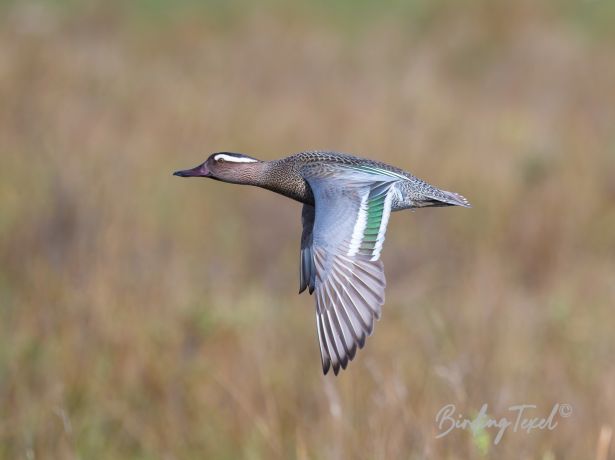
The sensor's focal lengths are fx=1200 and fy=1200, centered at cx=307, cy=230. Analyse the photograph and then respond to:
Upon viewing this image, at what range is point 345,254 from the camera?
3.08m

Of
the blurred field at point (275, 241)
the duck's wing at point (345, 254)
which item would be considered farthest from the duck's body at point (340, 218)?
the blurred field at point (275, 241)

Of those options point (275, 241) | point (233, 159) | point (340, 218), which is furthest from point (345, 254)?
point (275, 241)

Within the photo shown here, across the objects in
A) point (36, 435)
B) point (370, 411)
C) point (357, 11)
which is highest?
point (357, 11)

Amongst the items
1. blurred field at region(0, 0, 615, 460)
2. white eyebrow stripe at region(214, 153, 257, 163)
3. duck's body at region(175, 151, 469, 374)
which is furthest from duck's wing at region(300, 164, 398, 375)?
blurred field at region(0, 0, 615, 460)

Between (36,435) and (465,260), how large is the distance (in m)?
3.63

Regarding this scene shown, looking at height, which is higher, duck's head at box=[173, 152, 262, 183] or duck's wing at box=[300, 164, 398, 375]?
duck's head at box=[173, 152, 262, 183]

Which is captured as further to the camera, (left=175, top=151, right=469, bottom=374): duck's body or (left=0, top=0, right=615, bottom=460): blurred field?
(left=0, top=0, right=615, bottom=460): blurred field

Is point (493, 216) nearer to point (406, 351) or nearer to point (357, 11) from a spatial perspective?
point (406, 351)

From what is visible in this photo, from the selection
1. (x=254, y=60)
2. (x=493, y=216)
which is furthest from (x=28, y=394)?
(x=254, y=60)

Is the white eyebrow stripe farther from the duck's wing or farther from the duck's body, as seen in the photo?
the duck's wing

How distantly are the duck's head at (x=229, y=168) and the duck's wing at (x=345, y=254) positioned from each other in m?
0.21

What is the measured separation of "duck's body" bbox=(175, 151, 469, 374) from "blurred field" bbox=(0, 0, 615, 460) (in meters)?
0.69

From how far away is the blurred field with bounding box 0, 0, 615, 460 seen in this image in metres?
5.00

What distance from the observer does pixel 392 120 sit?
966 centimetres
